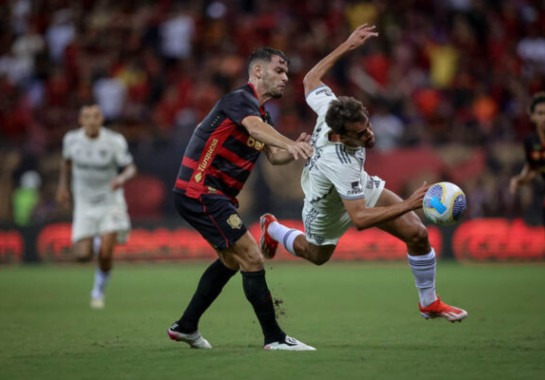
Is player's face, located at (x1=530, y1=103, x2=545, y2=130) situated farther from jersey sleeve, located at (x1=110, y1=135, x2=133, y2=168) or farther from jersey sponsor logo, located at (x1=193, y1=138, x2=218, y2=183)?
jersey sponsor logo, located at (x1=193, y1=138, x2=218, y2=183)

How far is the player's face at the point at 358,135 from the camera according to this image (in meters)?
8.03

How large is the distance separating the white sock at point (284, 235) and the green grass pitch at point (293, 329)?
842 millimetres

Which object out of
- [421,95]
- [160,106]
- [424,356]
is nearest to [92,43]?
[160,106]

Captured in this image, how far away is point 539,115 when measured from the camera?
12.6 meters

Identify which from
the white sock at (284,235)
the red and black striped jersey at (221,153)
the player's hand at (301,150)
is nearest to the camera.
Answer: the player's hand at (301,150)

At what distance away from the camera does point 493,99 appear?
786 inches

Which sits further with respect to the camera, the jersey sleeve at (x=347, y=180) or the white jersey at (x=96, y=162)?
the white jersey at (x=96, y=162)

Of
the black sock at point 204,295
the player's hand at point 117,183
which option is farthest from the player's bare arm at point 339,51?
the player's hand at point 117,183

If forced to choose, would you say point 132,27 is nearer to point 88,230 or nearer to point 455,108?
point 455,108

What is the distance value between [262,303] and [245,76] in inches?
506

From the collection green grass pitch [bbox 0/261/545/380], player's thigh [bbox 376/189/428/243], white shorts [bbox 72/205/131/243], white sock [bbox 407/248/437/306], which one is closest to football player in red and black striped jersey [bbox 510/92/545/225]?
green grass pitch [bbox 0/261/545/380]

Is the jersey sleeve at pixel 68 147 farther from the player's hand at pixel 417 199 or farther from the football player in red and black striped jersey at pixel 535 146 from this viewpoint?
the player's hand at pixel 417 199

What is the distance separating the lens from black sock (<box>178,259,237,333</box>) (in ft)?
27.7

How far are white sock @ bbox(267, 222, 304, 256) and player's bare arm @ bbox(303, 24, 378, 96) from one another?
1525 millimetres
